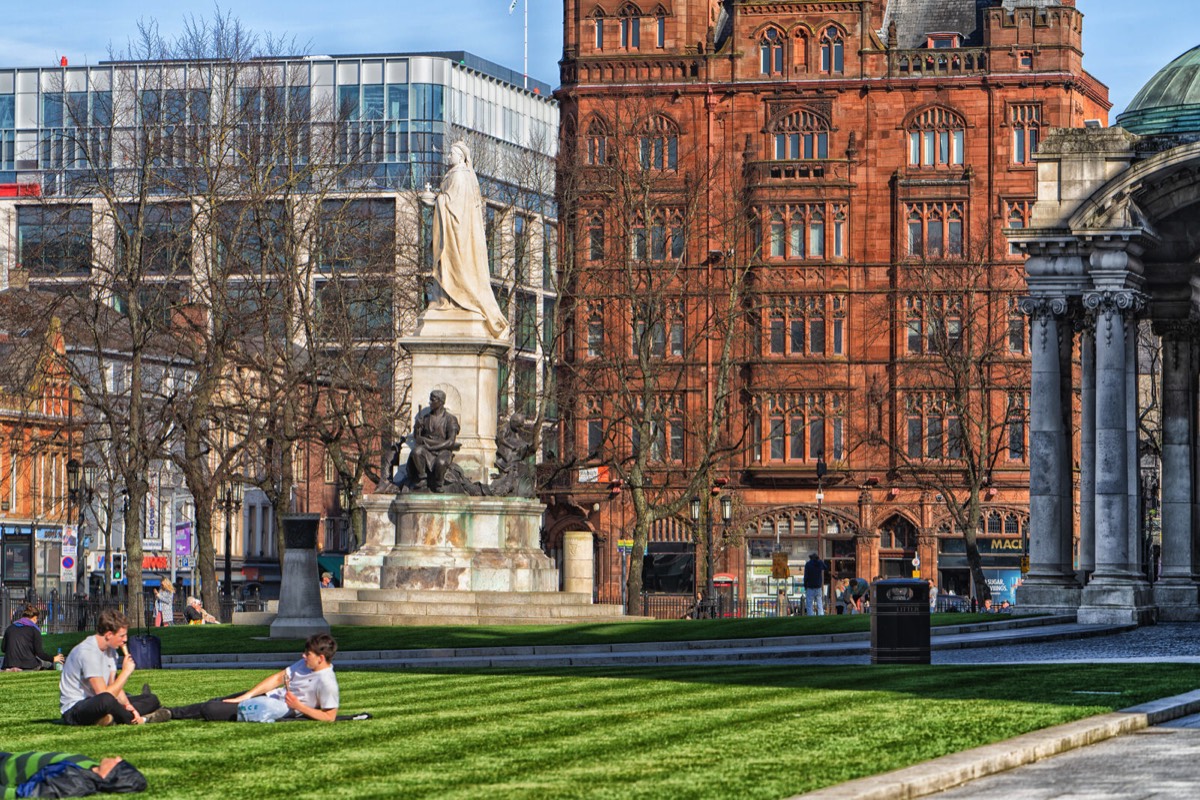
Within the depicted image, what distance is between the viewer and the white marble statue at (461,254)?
4897 cm

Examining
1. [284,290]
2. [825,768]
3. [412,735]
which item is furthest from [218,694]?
[284,290]

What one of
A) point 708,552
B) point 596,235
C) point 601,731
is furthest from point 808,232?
point 601,731

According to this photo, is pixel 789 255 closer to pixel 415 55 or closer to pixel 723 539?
pixel 723 539

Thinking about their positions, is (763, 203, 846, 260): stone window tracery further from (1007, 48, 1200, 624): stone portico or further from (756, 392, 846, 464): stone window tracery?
(1007, 48, 1200, 624): stone portico

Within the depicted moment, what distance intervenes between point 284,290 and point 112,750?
41.9 metres

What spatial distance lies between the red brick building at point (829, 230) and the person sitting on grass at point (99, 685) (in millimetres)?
75230

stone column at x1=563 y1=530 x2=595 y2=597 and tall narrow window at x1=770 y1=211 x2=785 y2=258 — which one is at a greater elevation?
tall narrow window at x1=770 y1=211 x2=785 y2=258

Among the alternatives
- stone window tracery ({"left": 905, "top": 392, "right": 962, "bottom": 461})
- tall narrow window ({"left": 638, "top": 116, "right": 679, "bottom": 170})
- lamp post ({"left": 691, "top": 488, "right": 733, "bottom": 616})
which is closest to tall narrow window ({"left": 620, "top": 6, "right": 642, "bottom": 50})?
tall narrow window ({"left": 638, "top": 116, "right": 679, "bottom": 170})

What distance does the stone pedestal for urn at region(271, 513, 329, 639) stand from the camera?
41531 millimetres

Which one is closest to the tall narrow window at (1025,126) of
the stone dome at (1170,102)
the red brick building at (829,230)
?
the red brick building at (829,230)

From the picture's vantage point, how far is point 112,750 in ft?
63.9

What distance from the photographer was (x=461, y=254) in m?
49.2

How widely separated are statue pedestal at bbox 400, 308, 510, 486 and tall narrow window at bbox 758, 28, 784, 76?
2196 inches

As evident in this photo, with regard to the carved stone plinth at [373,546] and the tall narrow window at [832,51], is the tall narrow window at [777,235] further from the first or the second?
the carved stone plinth at [373,546]
